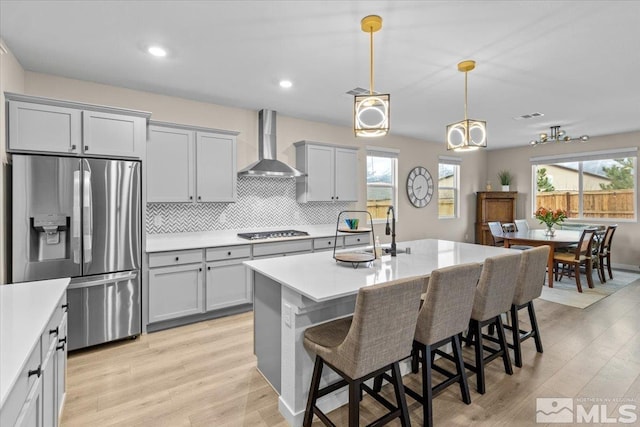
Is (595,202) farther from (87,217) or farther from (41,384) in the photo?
(41,384)

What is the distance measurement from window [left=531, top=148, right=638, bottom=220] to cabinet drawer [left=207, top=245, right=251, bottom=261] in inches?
267

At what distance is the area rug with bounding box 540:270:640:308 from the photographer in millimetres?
4387

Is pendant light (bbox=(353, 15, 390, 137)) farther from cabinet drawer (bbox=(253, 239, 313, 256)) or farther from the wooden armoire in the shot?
the wooden armoire

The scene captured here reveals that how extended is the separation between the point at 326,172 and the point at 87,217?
3060 mm

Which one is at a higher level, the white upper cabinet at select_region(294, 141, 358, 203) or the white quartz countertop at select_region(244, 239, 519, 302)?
the white upper cabinet at select_region(294, 141, 358, 203)

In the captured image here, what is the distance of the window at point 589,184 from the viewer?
6.32 m

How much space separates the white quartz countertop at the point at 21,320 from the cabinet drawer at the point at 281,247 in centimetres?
217

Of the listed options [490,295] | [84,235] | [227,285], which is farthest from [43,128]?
[490,295]

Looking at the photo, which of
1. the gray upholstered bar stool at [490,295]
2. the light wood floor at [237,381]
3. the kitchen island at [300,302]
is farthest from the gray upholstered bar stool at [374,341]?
the gray upholstered bar stool at [490,295]

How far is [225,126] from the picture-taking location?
4445 millimetres

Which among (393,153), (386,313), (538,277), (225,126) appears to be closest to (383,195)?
(393,153)

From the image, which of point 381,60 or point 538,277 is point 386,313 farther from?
point 381,60

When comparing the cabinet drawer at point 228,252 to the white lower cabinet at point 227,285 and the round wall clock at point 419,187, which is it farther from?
the round wall clock at point 419,187

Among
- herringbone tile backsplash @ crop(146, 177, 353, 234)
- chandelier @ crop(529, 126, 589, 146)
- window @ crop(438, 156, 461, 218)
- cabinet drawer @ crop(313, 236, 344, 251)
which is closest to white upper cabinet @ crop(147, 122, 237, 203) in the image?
herringbone tile backsplash @ crop(146, 177, 353, 234)
